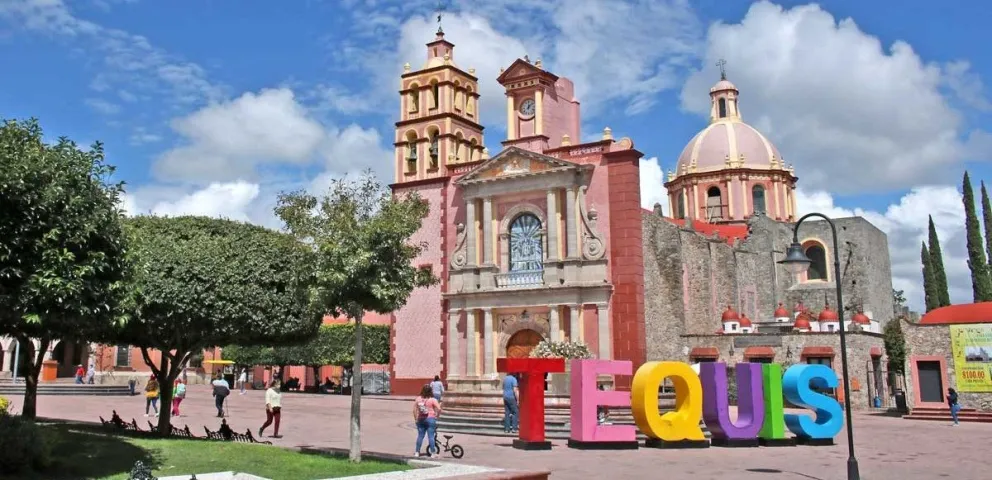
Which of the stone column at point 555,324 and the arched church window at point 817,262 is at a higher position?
the arched church window at point 817,262

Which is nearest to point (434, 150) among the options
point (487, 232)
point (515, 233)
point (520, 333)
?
point (487, 232)

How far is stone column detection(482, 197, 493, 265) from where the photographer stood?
113ft

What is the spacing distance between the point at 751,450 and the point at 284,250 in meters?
11.0

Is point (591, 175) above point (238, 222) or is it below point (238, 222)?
above

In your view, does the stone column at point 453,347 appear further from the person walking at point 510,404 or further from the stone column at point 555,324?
the person walking at point 510,404

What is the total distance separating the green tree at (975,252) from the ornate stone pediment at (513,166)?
31.8 meters

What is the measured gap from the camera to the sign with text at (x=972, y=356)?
29156 millimetres

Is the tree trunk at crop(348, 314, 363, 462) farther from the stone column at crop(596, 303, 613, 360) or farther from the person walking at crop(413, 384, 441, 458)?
the stone column at crop(596, 303, 613, 360)

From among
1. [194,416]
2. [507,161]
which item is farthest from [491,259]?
[194,416]

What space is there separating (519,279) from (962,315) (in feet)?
55.1

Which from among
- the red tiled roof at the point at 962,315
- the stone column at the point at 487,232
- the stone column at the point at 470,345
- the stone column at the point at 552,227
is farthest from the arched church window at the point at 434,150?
the red tiled roof at the point at 962,315

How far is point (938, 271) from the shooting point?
184 feet

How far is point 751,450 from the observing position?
18.4 m

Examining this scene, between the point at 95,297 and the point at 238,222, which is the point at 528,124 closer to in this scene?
the point at 238,222
